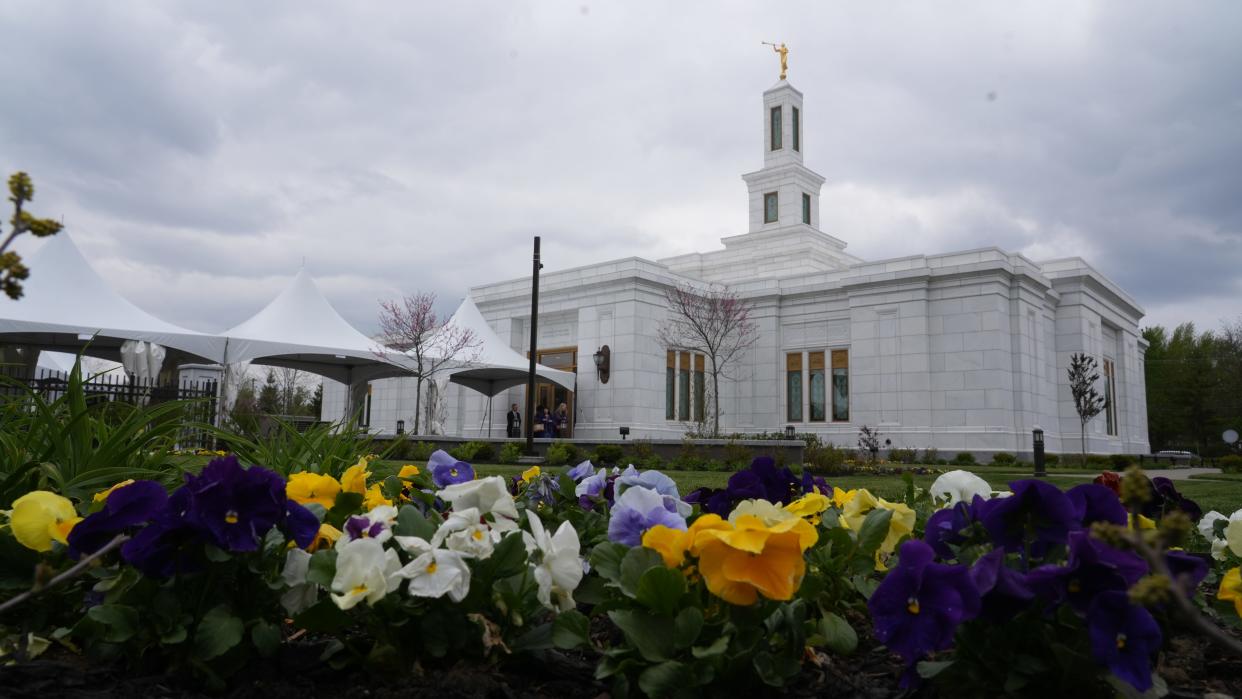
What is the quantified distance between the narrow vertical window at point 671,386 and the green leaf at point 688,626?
24.8 metres

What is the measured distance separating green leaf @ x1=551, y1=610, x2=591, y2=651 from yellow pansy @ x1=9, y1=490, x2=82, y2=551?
120 cm

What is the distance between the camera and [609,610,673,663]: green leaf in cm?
177

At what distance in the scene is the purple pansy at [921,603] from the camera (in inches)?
61.7

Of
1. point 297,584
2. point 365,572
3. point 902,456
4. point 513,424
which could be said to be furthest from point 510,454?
point 365,572

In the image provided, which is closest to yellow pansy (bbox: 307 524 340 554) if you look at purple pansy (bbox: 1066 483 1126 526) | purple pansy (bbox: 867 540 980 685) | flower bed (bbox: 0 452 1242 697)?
flower bed (bbox: 0 452 1242 697)

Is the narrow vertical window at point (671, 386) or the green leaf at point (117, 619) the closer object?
the green leaf at point (117, 619)

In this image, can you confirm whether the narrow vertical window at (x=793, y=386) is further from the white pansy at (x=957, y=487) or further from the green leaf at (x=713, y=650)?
the green leaf at (x=713, y=650)

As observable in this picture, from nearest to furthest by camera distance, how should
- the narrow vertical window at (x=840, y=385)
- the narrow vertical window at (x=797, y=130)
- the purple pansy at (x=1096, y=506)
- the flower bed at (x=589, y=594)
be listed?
the flower bed at (x=589, y=594) < the purple pansy at (x=1096, y=506) < the narrow vertical window at (x=840, y=385) < the narrow vertical window at (x=797, y=130)

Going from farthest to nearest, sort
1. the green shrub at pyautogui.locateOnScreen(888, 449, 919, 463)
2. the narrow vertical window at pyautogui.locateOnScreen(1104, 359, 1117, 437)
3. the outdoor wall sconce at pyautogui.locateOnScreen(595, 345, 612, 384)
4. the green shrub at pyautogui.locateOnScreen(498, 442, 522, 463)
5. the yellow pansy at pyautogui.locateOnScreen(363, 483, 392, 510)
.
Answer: the narrow vertical window at pyautogui.locateOnScreen(1104, 359, 1117, 437) < the outdoor wall sconce at pyautogui.locateOnScreen(595, 345, 612, 384) < the green shrub at pyautogui.locateOnScreen(888, 449, 919, 463) < the green shrub at pyautogui.locateOnScreen(498, 442, 522, 463) < the yellow pansy at pyautogui.locateOnScreen(363, 483, 392, 510)

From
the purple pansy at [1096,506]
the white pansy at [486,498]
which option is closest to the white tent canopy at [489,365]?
the white pansy at [486,498]

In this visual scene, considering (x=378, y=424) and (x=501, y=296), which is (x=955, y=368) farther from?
(x=378, y=424)

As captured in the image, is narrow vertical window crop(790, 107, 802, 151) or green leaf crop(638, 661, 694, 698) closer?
green leaf crop(638, 661, 694, 698)

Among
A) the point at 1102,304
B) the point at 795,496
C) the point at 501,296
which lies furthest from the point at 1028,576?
the point at 1102,304

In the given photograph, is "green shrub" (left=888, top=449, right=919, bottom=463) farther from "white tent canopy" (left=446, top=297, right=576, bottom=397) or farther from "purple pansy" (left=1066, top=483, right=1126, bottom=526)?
"purple pansy" (left=1066, top=483, right=1126, bottom=526)
